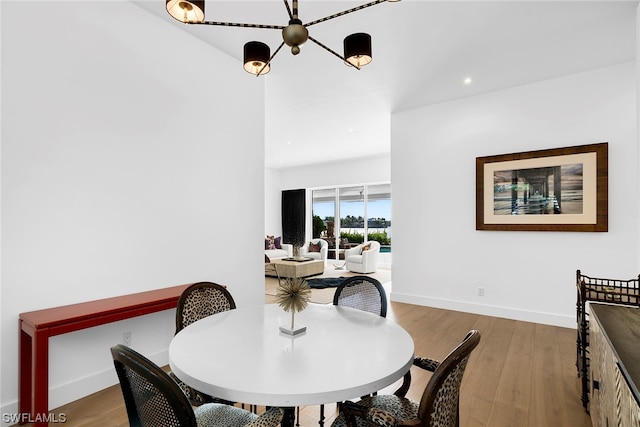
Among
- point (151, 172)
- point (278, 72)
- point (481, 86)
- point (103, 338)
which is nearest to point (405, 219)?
point (481, 86)

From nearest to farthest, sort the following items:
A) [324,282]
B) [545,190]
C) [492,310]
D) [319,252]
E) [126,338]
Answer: [126,338] < [545,190] < [492,310] < [324,282] < [319,252]

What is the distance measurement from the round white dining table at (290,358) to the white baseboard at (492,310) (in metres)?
3.18

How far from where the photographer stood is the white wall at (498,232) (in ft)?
11.3

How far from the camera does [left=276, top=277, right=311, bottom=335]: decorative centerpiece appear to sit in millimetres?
1458

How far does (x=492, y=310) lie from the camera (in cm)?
416

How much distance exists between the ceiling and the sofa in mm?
4319

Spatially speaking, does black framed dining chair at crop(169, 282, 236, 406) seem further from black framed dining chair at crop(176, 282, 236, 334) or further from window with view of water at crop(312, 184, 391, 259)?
window with view of water at crop(312, 184, 391, 259)

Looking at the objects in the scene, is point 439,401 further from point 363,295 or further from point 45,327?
point 45,327

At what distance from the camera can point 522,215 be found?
3.97 m

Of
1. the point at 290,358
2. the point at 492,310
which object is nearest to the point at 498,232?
the point at 492,310

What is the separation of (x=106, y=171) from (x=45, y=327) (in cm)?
113

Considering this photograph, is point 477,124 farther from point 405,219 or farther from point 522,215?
point 405,219
